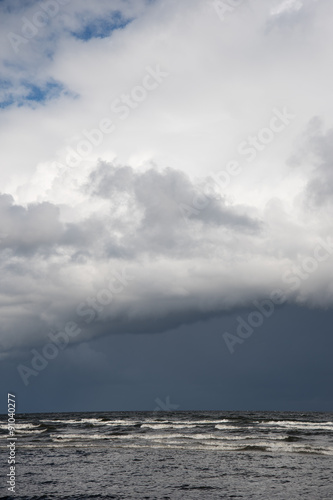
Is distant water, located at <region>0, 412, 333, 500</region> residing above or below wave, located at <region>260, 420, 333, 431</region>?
above

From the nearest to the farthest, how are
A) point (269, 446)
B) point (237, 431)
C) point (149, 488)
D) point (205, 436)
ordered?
point (149, 488) < point (269, 446) < point (205, 436) < point (237, 431)

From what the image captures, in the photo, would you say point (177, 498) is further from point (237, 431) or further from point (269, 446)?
point (237, 431)

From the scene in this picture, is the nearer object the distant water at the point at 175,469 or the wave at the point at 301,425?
the distant water at the point at 175,469

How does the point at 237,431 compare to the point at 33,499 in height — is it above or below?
below

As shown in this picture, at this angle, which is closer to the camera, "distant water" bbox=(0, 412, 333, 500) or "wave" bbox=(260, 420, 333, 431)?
"distant water" bbox=(0, 412, 333, 500)

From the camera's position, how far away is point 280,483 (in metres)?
21.6

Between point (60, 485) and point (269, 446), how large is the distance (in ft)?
69.2

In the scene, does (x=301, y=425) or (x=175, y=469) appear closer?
(x=175, y=469)

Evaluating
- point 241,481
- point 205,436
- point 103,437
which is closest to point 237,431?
point 205,436

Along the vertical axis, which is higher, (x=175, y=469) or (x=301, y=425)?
(x=175, y=469)

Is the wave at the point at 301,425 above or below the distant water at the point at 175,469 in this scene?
below

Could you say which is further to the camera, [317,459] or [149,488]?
[317,459]

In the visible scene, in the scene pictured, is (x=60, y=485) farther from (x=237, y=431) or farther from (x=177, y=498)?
(x=237, y=431)

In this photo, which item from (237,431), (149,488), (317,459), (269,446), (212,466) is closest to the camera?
(149,488)
